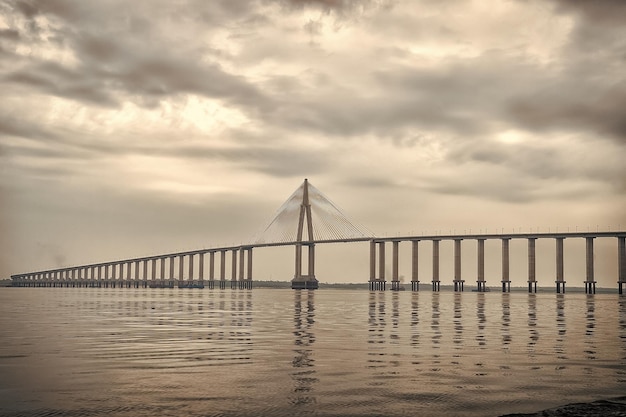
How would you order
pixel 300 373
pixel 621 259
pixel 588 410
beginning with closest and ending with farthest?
pixel 588 410
pixel 300 373
pixel 621 259

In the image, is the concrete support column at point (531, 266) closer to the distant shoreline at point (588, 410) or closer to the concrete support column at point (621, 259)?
the concrete support column at point (621, 259)

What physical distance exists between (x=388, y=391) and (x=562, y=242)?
610 feet

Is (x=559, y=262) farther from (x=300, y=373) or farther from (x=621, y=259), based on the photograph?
(x=300, y=373)

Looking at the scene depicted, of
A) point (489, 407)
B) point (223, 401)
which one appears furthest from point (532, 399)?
point (223, 401)

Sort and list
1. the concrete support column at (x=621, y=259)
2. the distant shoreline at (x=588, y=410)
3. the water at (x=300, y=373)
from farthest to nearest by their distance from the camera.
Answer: the concrete support column at (x=621, y=259) → the water at (x=300, y=373) → the distant shoreline at (x=588, y=410)

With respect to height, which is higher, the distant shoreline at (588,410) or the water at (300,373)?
the distant shoreline at (588,410)

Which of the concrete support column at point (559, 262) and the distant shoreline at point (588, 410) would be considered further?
the concrete support column at point (559, 262)

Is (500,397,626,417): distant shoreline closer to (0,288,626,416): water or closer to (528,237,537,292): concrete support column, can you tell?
(0,288,626,416): water

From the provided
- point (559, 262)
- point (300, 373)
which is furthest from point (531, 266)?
point (300, 373)

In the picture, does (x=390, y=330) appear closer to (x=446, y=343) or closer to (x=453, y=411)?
(x=446, y=343)

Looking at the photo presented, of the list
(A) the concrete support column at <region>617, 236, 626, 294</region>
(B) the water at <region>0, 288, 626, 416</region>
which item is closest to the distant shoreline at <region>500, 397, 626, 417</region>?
(B) the water at <region>0, 288, 626, 416</region>

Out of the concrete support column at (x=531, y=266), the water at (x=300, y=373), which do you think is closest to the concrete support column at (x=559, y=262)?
the concrete support column at (x=531, y=266)

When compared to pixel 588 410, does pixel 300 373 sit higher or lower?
lower

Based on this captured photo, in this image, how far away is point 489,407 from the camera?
13.4 meters
